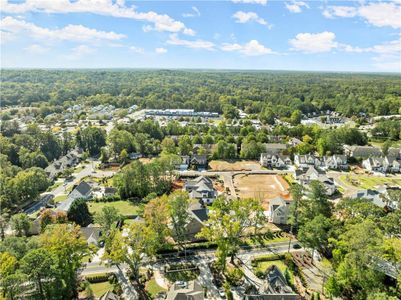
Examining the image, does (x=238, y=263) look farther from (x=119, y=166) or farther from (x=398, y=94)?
(x=398, y=94)

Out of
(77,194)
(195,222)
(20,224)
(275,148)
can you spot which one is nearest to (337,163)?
(275,148)

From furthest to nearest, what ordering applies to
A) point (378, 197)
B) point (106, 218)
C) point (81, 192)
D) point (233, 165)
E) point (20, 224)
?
point (233, 165), point (81, 192), point (378, 197), point (20, 224), point (106, 218)

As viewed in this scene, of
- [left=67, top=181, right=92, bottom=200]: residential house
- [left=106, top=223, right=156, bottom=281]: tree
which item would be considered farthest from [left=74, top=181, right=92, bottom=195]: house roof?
[left=106, top=223, right=156, bottom=281]: tree

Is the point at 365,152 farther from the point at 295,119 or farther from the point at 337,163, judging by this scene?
the point at 295,119

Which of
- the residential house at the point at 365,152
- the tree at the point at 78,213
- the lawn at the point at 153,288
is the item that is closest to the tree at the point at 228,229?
the lawn at the point at 153,288

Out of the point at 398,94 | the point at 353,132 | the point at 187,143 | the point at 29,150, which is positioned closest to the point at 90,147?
the point at 29,150

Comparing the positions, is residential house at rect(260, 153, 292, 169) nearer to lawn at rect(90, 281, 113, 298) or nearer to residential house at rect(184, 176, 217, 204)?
residential house at rect(184, 176, 217, 204)

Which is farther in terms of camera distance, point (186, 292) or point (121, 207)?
point (121, 207)
